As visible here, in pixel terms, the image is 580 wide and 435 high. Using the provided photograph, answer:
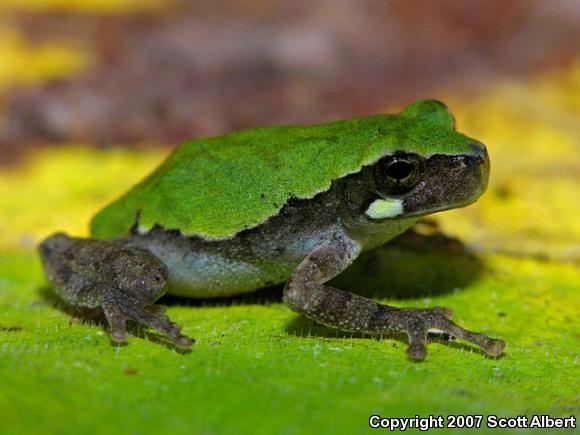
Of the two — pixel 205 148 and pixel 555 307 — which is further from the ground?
pixel 205 148

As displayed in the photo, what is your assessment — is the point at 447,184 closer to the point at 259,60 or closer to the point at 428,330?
the point at 428,330

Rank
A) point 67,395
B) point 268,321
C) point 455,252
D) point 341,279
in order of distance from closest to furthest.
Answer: point 67,395
point 268,321
point 341,279
point 455,252

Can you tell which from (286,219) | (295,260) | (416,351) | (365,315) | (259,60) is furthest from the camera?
(259,60)

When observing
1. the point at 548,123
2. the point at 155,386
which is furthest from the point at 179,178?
the point at 548,123

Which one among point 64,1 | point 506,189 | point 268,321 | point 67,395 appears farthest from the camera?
point 64,1

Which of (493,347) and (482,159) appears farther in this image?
(482,159)

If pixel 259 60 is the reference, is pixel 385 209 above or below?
below

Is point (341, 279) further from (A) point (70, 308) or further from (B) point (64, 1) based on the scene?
(B) point (64, 1)

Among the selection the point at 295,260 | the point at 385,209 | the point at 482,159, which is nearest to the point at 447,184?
the point at 482,159

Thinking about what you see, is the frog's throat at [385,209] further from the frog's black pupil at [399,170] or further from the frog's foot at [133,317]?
the frog's foot at [133,317]
